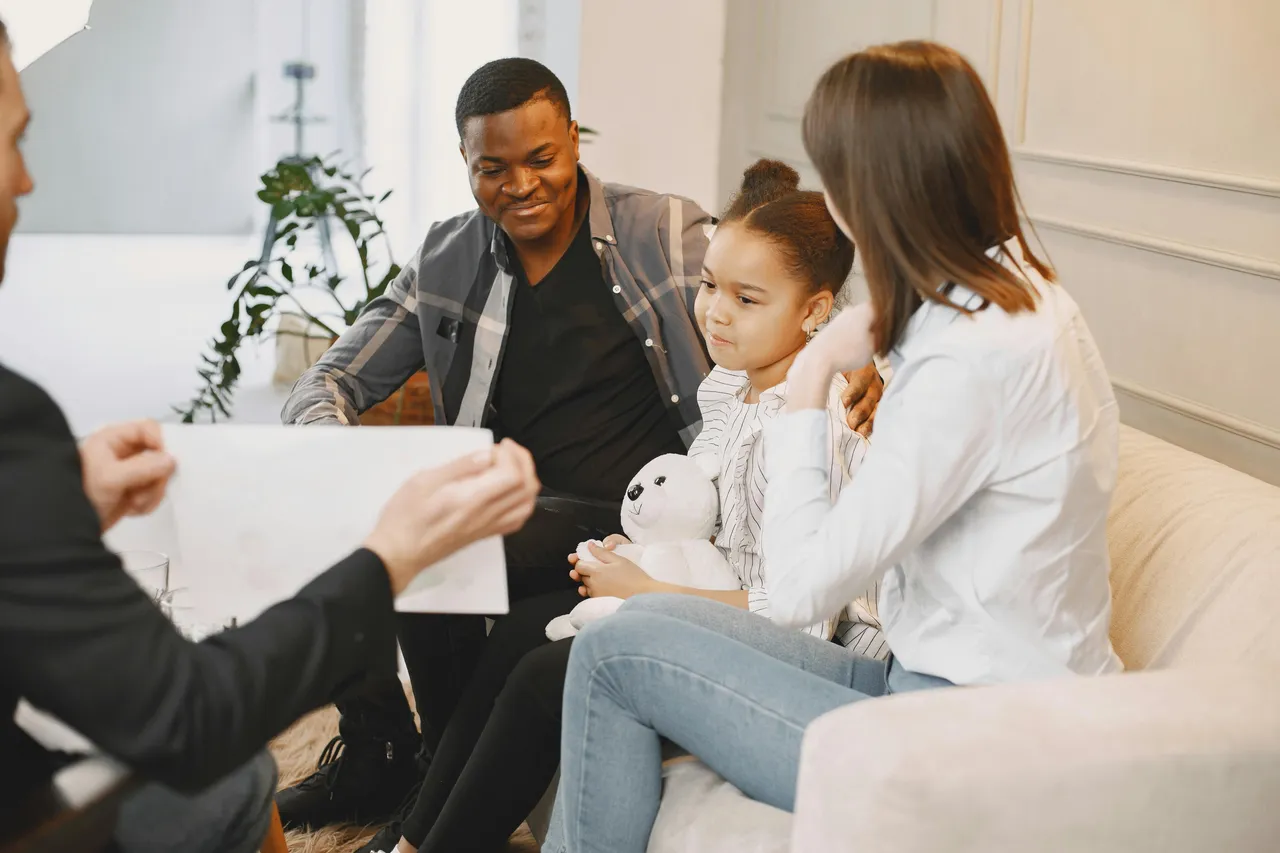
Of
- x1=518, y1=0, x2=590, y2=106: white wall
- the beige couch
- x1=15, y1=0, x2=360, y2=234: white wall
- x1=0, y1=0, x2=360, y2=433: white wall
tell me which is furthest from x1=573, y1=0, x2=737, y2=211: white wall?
the beige couch

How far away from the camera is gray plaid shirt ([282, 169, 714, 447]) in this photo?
214cm

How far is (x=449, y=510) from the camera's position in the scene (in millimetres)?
992

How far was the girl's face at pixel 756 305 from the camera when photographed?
1.75 meters

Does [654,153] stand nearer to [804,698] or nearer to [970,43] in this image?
[970,43]

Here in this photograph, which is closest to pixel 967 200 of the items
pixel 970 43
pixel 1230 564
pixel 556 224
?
pixel 1230 564

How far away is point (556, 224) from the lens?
2.19m

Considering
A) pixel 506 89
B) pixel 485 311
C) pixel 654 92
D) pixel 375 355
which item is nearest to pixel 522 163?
pixel 506 89

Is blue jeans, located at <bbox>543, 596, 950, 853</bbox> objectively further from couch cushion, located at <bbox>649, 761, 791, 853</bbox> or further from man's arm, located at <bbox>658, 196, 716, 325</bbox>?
man's arm, located at <bbox>658, 196, 716, 325</bbox>

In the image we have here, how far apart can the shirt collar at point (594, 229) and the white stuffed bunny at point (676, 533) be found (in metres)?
0.56

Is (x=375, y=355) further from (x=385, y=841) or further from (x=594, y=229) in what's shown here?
(x=385, y=841)

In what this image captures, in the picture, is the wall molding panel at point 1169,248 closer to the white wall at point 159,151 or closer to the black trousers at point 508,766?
the black trousers at point 508,766

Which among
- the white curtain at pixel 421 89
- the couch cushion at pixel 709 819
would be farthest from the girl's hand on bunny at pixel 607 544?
the white curtain at pixel 421 89

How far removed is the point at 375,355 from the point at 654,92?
192 cm

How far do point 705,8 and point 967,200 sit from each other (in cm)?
285
